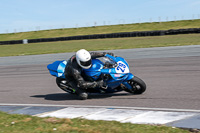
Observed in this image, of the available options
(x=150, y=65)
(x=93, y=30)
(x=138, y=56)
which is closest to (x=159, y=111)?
(x=150, y=65)

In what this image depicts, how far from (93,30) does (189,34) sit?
82.2 ft

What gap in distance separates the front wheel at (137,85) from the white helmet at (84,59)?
1097mm

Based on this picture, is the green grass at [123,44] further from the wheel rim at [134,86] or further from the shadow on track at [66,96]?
the wheel rim at [134,86]

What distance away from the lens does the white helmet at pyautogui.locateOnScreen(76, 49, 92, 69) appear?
716cm

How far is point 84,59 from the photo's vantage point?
716 cm

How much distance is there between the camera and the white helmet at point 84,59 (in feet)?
23.5

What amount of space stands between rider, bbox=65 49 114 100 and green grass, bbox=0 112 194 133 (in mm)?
1879

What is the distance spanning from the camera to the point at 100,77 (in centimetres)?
755

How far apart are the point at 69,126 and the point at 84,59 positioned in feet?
7.66

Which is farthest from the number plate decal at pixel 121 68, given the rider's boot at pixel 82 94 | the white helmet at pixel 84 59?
the rider's boot at pixel 82 94

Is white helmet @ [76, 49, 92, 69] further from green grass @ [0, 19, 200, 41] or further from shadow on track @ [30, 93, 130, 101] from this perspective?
green grass @ [0, 19, 200, 41]

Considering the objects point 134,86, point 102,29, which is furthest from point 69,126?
point 102,29

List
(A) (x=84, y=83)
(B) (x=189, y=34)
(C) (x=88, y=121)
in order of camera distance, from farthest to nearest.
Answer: (B) (x=189, y=34) → (A) (x=84, y=83) → (C) (x=88, y=121)

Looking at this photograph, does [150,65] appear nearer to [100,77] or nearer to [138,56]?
[138,56]
